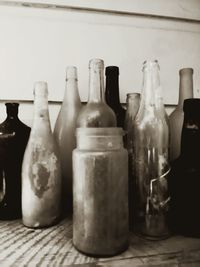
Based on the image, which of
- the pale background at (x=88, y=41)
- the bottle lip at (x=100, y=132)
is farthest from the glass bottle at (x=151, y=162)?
the pale background at (x=88, y=41)

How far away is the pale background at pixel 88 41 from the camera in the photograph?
780mm

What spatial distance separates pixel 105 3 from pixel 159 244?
0.72 meters

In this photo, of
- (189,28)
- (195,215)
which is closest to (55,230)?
(195,215)

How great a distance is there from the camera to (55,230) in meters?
0.51

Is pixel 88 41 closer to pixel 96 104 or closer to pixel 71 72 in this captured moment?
pixel 71 72

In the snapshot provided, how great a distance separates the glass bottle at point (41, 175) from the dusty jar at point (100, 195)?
0.12m

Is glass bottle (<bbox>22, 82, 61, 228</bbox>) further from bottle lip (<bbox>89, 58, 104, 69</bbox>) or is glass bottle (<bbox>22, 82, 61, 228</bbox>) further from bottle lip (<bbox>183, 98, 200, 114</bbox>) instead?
bottle lip (<bbox>183, 98, 200, 114</bbox>)

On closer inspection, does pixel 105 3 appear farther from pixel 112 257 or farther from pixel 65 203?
pixel 112 257

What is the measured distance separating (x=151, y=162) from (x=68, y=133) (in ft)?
0.82

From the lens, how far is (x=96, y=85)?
0.49m

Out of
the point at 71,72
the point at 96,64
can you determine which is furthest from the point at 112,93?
the point at 96,64

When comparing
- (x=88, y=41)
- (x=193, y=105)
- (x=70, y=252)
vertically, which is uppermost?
(x=88, y=41)

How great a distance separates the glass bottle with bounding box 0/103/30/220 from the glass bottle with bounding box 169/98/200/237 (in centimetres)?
34

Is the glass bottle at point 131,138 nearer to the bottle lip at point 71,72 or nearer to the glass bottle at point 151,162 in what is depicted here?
the glass bottle at point 151,162
